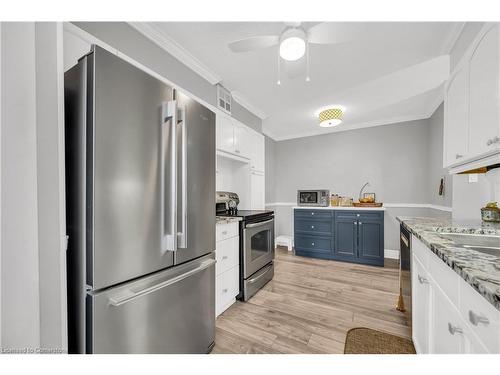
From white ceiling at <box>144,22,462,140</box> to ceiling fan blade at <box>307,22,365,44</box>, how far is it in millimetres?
152

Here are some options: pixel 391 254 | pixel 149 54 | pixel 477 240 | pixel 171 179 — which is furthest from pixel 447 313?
pixel 391 254

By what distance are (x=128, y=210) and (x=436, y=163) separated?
4000mm

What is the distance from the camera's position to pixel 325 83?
8.07 feet

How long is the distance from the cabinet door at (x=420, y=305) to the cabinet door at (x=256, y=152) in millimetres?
2311

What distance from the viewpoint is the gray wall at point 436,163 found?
2752 mm

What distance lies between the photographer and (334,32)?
4.58ft

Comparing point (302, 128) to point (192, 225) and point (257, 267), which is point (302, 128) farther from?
point (192, 225)

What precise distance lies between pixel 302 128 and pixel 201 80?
2.55 metres

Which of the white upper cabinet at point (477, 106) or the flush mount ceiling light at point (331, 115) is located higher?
the flush mount ceiling light at point (331, 115)

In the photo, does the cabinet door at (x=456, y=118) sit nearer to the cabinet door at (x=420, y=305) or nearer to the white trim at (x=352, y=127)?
the cabinet door at (x=420, y=305)

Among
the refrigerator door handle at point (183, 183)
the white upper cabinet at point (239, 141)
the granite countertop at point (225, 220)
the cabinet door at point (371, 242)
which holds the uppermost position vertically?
the white upper cabinet at point (239, 141)

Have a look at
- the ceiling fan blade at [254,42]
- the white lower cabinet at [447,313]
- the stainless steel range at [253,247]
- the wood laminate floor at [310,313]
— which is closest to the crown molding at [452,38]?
the ceiling fan blade at [254,42]
